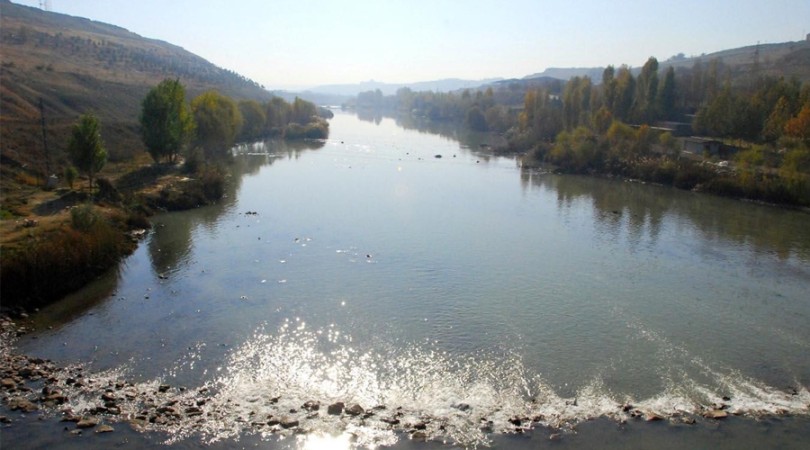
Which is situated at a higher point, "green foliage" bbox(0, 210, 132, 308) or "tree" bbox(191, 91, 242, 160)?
"tree" bbox(191, 91, 242, 160)

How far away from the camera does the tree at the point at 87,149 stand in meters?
28.7

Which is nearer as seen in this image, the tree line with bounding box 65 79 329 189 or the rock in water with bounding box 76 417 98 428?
the rock in water with bounding box 76 417 98 428

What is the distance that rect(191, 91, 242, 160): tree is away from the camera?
48031 mm

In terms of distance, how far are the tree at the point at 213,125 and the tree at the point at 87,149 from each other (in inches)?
736

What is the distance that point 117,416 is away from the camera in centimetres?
1165

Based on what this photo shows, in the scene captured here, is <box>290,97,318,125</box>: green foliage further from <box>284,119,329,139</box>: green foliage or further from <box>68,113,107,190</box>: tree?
<box>68,113,107,190</box>: tree

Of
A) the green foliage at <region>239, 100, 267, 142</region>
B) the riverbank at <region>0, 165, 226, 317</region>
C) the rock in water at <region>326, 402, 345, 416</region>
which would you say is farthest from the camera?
the green foliage at <region>239, 100, 267, 142</region>

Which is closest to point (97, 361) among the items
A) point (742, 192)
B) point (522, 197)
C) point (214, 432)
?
point (214, 432)

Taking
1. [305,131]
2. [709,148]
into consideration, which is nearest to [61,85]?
[305,131]

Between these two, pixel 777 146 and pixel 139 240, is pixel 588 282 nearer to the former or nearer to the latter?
pixel 139 240

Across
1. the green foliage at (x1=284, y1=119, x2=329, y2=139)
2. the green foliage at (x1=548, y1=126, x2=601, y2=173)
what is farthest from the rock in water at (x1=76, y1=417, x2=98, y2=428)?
the green foliage at (x1=284, y1=119, x2=329, y2=139)

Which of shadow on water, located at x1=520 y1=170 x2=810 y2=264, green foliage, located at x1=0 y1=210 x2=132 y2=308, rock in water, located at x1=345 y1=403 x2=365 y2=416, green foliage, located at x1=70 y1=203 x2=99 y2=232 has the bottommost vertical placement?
rock in water, located at x1=345 y1=403 x2=365 y2=416

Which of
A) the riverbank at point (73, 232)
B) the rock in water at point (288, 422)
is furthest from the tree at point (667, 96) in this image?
the rock in water at point (288, 422)

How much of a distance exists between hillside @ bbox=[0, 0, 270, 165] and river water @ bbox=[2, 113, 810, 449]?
14.8m
